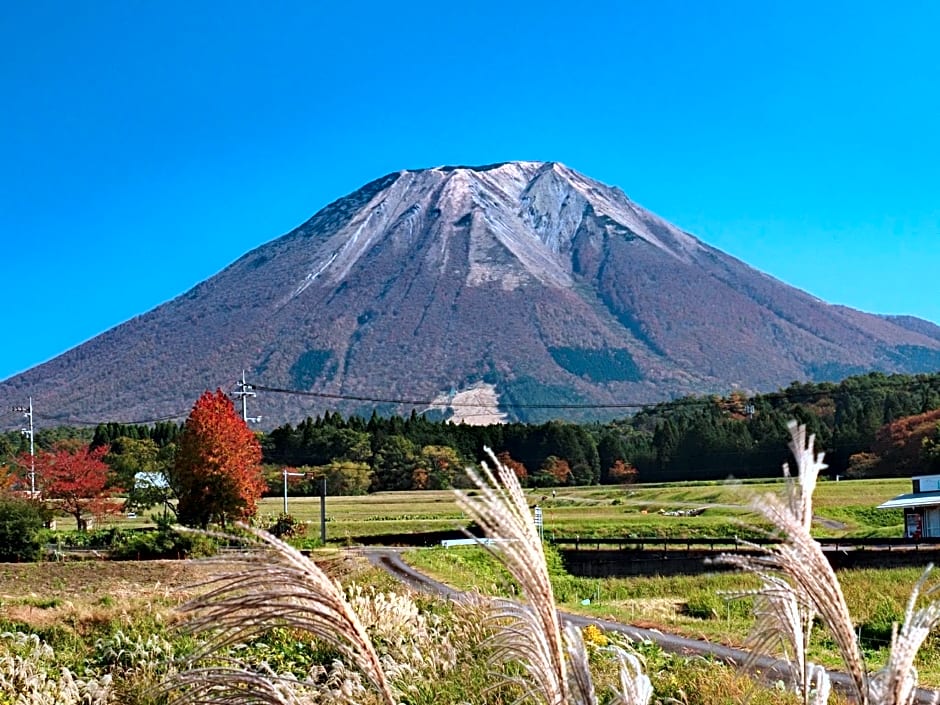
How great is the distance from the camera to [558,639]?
3283 millimetres

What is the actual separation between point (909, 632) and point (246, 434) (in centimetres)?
3469

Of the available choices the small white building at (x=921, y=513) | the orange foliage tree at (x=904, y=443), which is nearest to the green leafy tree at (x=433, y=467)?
the orange foliage tree at (x=904, y=443)

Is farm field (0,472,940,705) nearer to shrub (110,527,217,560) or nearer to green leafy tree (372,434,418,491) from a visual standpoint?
shrub (110,527,217,560)

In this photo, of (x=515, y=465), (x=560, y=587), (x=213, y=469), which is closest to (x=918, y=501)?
(x=560, y=587)

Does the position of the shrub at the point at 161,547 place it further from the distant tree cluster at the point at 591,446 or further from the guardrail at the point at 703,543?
the guardrail at the point at 703,543

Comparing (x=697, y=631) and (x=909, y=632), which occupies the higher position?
(x=909, y=632)

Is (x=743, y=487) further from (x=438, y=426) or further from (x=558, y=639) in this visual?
(x=438, y=426)

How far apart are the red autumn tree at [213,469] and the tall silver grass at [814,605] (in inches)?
1272

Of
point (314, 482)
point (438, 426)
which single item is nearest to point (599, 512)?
point (314, 482)

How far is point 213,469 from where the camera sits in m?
35.3

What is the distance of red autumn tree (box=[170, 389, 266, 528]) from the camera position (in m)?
35.2

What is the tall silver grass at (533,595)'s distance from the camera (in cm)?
324

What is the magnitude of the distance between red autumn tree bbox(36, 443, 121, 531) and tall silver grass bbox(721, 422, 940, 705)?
4267 cm

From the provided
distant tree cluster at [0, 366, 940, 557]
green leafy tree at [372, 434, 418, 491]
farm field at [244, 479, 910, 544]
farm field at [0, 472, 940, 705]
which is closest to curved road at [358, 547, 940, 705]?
farm field at [0, 472, 940, 705]
